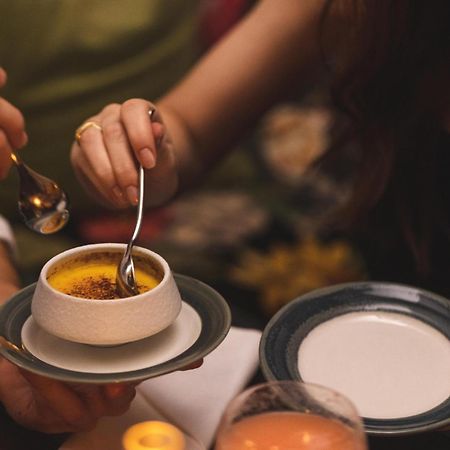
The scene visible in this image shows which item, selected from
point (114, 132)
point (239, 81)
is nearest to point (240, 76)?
point (239, 81)

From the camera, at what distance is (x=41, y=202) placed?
93 centimetres

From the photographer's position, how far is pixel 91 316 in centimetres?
63

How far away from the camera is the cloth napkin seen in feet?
2.36

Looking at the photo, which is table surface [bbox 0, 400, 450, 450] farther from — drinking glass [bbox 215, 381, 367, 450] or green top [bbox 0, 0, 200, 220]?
green top [bbox 0, 0, 200, 220]

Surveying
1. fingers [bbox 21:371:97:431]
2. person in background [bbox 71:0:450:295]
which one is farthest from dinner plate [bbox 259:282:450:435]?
person in background [bbox 71:0:450:295]

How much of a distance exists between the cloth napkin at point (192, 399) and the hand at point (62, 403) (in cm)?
2

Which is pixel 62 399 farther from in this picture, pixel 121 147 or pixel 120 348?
pixel 121 147

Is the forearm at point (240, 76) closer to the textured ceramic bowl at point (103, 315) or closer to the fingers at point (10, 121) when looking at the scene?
the fingers at point (10, 121)

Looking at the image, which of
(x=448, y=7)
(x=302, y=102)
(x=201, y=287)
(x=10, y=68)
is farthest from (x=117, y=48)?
(x=201, y=287)

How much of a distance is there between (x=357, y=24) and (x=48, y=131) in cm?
83

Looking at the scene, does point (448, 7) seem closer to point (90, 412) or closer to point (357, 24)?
point (357, 24)

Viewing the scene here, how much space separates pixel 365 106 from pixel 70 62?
0.81m

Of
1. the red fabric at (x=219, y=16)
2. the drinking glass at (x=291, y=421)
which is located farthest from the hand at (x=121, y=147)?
the red fabric at (x=219, y=16)

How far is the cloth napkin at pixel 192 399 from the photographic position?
721 mm
